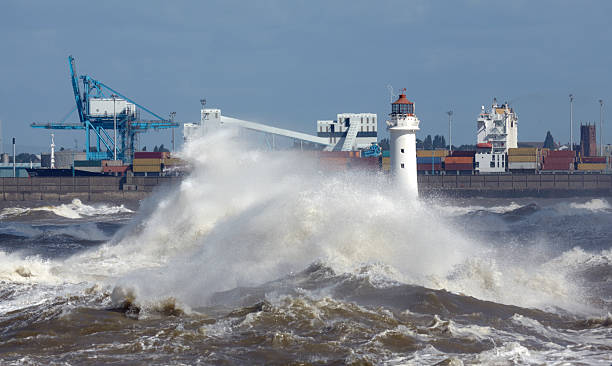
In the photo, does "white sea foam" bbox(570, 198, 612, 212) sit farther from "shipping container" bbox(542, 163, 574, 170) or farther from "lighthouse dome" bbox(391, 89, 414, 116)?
"lighthouse dome" bbox(391, 89, 414, 116)

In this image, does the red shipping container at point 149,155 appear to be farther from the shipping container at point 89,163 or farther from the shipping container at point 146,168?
the shipping container at point 89,163

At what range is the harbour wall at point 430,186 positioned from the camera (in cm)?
4644

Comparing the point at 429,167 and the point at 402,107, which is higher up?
the point at 402,107

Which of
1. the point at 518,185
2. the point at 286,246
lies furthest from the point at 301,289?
the point at 518,185

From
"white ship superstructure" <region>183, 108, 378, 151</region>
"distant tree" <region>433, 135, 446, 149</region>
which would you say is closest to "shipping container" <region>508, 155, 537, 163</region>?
"white ship superstructure" <region>183, 108, 378, 151</region>

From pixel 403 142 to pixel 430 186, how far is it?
2642 cm

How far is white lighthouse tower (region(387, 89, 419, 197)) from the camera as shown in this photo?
67.6ft

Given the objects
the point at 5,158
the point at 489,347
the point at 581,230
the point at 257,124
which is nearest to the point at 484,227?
the point at 581,230

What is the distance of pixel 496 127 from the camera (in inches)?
1998

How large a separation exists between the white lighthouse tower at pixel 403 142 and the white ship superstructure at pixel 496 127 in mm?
31607

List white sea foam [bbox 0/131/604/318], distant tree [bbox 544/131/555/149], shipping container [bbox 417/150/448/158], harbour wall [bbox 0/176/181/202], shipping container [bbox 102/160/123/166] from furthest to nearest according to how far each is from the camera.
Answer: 1. distant tree [bbox 544/131/555/149]
2. shipping container [bbox 102/160/123/166]
3. shipping container [bbox 417/150/448/158]
4. harbour wall [bbox 0/176/181/202]
5. white sea foam [bbox 0/131/604/318]

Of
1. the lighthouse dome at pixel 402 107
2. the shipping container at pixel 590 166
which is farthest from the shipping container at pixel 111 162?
the lighthouse dome at pixel 402 107

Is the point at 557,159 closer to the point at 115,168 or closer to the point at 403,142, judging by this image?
the point at 115,168

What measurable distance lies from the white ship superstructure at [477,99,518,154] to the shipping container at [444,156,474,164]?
150 centimetres
